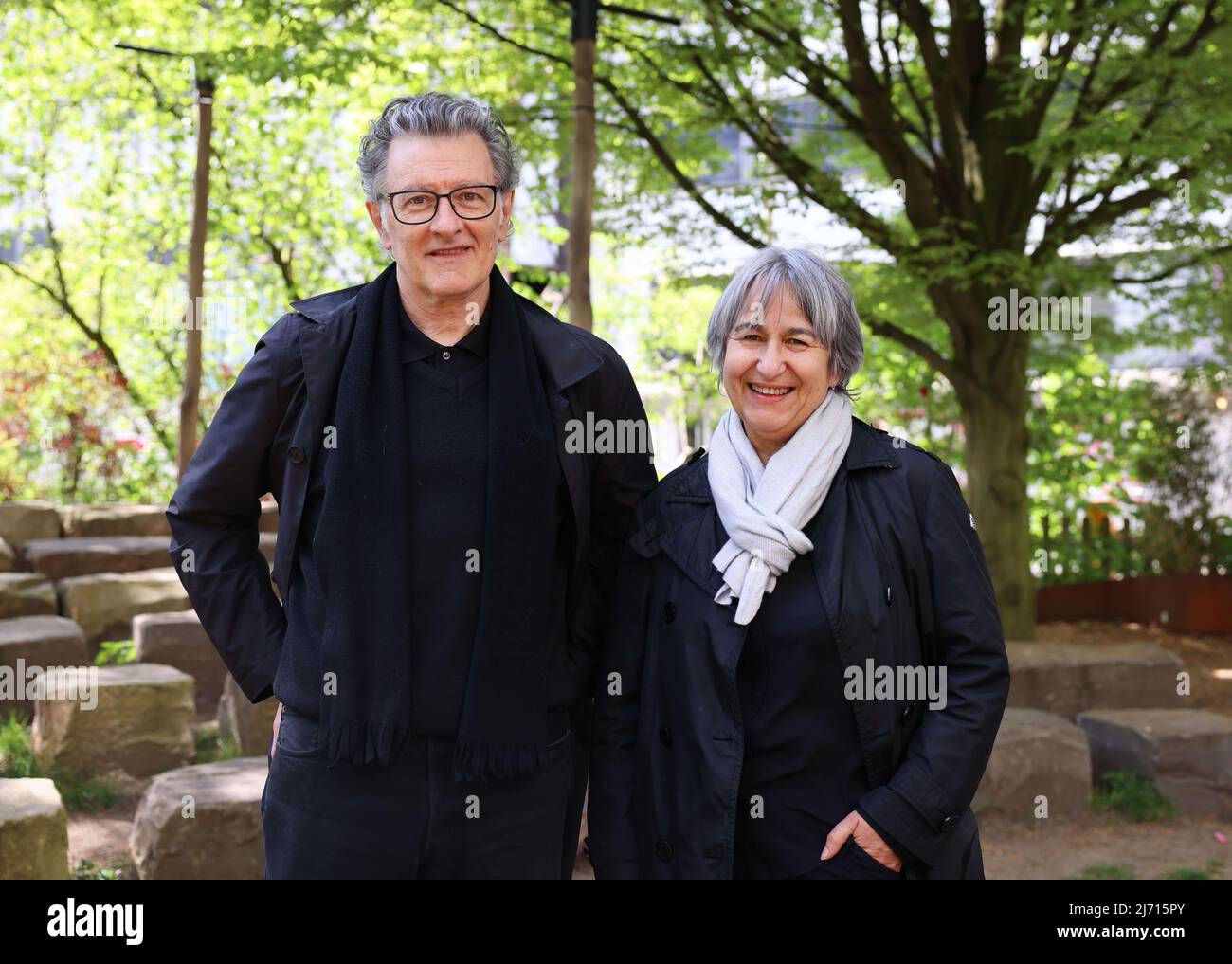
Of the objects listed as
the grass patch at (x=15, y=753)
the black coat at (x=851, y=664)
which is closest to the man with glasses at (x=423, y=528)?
the black coat at (x=851, y=664)

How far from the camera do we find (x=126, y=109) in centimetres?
1176

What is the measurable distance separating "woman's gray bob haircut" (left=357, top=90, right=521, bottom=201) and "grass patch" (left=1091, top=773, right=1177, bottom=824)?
16.9ft

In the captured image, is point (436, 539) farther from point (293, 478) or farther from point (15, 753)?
point (15, 753)

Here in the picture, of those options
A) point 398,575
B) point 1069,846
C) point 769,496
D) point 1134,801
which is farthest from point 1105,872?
point 398,575

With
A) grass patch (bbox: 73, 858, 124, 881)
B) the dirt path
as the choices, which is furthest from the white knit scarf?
grass patch (bbox: 73, 858, 124, 881)

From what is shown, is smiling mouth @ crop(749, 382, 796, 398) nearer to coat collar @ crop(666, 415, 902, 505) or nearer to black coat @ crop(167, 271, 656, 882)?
coat collar @ crop(666, 415, 902, 505)

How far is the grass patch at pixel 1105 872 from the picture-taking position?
5418mm

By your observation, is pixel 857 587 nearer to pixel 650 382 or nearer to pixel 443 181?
pixel 443 181

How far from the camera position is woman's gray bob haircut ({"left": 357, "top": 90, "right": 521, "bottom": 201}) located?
8.23ft

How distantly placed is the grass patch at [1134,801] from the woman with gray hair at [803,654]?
4.29 m

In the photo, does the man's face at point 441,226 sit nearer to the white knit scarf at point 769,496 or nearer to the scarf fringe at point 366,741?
the white knit scarf at point 769,496

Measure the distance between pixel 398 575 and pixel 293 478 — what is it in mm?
336

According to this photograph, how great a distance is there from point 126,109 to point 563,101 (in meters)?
5.79
